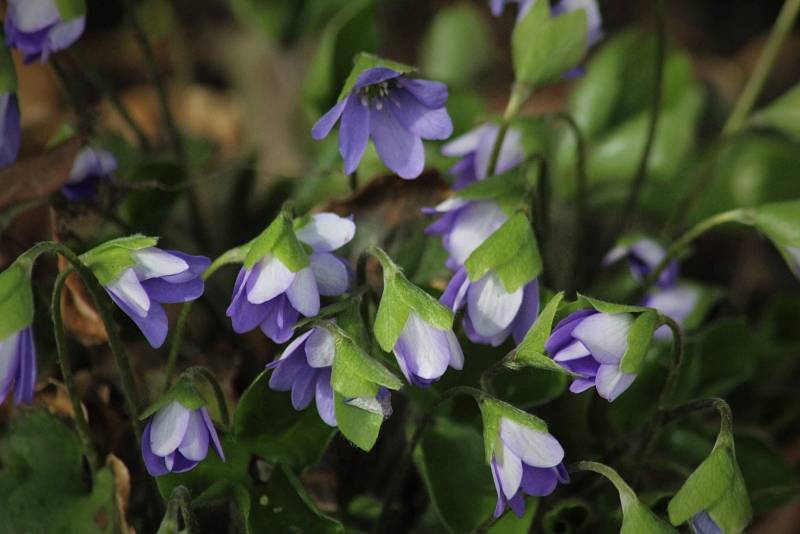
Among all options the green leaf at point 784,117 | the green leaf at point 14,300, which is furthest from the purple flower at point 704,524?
the green leaf at point 784,117

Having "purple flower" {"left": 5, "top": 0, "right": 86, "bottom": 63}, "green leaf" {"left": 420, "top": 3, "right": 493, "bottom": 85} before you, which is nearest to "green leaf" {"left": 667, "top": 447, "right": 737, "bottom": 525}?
"purple flower" {"left": 5, "top": 0, "right": 86, "bottom": 63}

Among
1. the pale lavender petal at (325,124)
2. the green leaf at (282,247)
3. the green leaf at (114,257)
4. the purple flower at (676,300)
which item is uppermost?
the pale lavender petal at (325,124)

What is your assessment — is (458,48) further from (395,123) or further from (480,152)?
(395,123)

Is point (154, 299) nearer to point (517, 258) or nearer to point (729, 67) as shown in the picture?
point (517, 258)

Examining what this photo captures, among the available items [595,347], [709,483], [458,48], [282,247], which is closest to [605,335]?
[595,347]

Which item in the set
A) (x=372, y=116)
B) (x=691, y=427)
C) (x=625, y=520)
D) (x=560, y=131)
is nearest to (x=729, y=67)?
(x=560, y=131)

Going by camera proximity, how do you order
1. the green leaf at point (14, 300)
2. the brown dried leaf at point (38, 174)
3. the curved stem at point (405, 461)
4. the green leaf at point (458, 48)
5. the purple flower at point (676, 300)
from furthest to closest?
the green leaf at point (458, 48) < the purple flower at point (676, 300) < the brown dried leaf at point (38, 174) < the curved stem at point (405, 461) < the green leaf at point (14, 300)

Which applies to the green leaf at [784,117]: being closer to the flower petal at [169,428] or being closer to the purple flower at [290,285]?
the purple flower at [290,285]
